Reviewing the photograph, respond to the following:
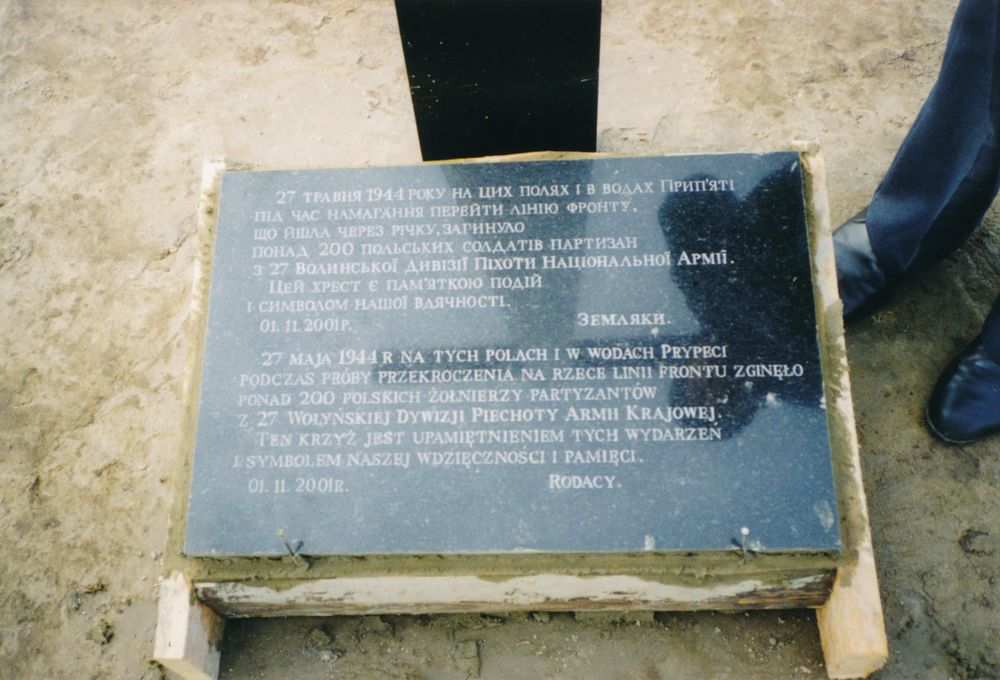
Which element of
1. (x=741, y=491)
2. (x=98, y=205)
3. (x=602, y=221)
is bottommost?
(x=741, y=491)

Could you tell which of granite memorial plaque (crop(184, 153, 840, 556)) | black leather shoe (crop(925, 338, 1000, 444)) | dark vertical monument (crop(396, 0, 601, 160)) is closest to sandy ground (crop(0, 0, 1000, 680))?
black leather shoe (crop(925, 338, 1000, 444))

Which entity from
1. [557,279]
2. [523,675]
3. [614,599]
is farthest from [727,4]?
[523,675]

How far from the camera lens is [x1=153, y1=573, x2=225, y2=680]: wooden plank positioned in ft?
5.91

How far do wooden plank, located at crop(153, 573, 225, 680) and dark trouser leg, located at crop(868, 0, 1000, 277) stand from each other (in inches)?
89.0

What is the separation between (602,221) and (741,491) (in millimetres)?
817

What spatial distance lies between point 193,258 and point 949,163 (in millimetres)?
2535

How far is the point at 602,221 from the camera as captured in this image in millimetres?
2043

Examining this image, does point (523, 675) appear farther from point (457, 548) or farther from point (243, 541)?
point (243, 541)

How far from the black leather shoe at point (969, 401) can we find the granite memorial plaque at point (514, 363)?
0.65 meters

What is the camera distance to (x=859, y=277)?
235 cm

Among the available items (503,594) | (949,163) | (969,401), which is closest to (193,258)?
(503,594)

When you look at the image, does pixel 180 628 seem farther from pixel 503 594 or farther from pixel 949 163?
pixel 949 163

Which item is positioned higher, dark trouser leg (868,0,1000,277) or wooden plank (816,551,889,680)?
dark trouser leg (868,0,1000,277)

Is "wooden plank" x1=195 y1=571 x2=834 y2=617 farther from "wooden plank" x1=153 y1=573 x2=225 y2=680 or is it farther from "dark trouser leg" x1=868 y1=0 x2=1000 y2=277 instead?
"dark trouser leg" x1=868 y1=0 x2=1000 y2=277
